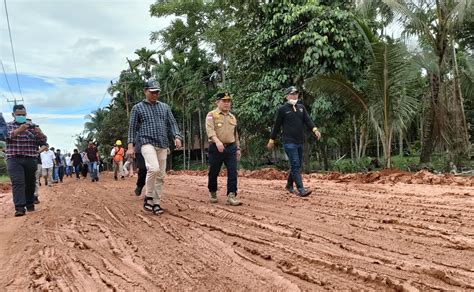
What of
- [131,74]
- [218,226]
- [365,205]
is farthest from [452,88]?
[131,74]

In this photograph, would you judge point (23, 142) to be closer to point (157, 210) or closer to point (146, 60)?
point (157, 210)

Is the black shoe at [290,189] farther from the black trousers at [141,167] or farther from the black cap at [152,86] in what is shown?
the black cap at [152,86]

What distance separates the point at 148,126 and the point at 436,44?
1012cm

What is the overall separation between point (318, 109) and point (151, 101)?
8.98 meters

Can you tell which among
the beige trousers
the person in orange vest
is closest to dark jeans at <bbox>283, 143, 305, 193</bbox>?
the beige trousers

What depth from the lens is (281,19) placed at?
50.0 ft

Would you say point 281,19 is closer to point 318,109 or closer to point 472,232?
point 318,109

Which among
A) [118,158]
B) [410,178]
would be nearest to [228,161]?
[410,178]

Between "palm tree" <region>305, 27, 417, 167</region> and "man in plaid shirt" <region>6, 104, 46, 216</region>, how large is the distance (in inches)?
307

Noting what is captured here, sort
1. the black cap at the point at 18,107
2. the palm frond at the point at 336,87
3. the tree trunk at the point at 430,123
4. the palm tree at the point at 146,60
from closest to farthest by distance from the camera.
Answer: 1. the black cap at the point at 18,107
2. the palm frond at the point at 336,87
3. the tree trunk at the point at 430,123
4. the palm tree at the point at 146,60

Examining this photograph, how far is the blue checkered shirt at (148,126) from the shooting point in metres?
6.23

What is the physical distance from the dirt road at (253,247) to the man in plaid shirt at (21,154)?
17.3 inches

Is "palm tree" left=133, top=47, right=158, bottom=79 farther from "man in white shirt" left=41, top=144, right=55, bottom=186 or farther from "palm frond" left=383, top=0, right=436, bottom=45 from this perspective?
"palm frond" left=383, top=0, right=436, bottom=45

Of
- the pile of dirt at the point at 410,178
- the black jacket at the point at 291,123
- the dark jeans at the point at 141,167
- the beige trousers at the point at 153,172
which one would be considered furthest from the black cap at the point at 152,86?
the pile of dirt at the point at 410,178
